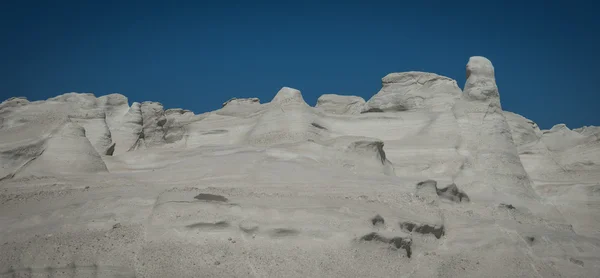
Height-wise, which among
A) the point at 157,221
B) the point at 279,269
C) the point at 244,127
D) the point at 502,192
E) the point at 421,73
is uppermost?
the point at 421,73

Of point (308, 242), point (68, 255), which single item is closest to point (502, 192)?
point (308, 242)

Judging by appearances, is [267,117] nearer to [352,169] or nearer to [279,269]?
[352,169]

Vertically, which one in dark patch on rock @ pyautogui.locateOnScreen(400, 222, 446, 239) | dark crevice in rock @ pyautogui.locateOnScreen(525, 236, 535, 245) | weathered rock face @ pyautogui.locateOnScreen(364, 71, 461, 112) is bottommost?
dark crevice in rock @ pyautogui.locateOnScreen(525, 236, 535, 245)

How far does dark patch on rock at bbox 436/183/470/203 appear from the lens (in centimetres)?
1159

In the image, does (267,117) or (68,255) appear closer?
(68,255)

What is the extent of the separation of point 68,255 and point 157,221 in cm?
121

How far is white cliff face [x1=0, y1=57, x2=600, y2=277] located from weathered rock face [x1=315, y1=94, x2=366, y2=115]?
18.0ft

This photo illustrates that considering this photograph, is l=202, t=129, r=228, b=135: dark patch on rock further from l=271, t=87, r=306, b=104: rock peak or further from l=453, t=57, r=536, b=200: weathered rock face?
l=453, t=57, r=536, b=200: weathered rock face

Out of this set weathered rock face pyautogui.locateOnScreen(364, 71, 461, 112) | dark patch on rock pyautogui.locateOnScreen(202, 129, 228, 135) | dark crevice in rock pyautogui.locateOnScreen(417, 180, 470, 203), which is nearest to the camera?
dark crevice in rock pyautogui.locateOnScreen(417, 180, 470, 203)

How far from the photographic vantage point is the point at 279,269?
305 inches

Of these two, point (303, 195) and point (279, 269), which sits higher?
point (303, 195)

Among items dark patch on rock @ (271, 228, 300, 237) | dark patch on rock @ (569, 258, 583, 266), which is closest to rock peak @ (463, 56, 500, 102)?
dark patch on rock @ (569, 258, 583, 266)

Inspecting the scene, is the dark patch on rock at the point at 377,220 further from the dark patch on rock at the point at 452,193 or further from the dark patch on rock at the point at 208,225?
the dark patch on rock at the point at 452,193

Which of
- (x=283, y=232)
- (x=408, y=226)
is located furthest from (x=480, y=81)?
(x=283, y=232)
